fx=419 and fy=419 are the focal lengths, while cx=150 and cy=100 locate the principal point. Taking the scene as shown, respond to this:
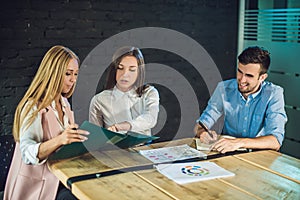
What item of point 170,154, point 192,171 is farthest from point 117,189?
point 170,154

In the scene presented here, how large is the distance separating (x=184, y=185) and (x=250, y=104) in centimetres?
118

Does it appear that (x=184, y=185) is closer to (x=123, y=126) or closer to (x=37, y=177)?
(x=37, y=177)

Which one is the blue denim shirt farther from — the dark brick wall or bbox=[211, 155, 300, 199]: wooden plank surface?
the dark brick wall

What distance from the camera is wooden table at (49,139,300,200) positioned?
1.54 m

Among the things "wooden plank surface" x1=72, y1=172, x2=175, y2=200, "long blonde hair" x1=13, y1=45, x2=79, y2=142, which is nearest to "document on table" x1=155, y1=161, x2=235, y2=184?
"wooden plank surface" x1=72, y1=172, x2=175, y2=200

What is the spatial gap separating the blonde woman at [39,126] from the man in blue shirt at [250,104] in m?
0.83

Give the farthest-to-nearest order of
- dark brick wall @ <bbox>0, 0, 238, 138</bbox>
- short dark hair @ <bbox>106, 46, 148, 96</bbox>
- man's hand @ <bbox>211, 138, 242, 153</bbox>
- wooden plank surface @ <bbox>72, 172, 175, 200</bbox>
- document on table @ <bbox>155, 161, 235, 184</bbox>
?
dark brick wall @ <bbox>0, 0, 238, 138</bbox>, short dark hair @ <bbox>106, 46, 148, 96</bbox>, man's hand @ <bbox>211, 138, 242, 153</bbox>, document on table @ <bbox>155, 161, 235, 184</bbox>, wooden plank surface @ <bbox>72, 172, 175, 200</bbox>

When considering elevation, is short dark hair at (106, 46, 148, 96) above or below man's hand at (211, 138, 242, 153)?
above

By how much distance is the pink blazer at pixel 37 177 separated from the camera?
196cm

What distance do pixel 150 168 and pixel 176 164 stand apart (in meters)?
0.12

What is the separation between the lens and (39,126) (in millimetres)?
1911

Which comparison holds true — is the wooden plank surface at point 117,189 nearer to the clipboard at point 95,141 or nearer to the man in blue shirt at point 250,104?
the clipboard at point 95,141

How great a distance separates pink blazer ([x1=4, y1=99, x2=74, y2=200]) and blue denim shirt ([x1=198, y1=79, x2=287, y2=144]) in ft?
3.84

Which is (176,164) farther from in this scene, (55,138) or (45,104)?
(45,104)
